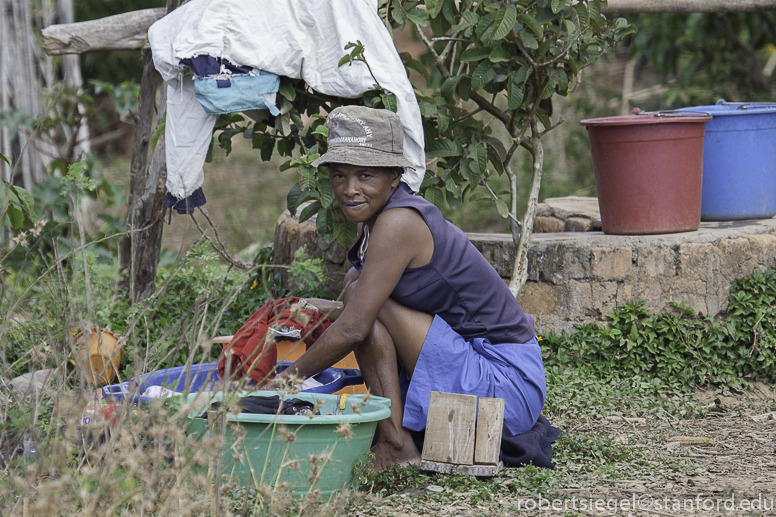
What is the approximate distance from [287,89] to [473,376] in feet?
5.13

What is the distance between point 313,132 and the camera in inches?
135

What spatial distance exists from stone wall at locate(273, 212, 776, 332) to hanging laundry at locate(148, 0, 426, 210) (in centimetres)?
101

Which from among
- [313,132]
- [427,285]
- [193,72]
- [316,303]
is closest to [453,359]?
[427,285]

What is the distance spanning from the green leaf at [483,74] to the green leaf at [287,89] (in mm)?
851

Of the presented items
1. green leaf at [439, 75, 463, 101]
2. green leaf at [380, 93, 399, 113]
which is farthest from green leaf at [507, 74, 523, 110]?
green leaf at [380, 93, 399, 113]

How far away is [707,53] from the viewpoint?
7980 mm

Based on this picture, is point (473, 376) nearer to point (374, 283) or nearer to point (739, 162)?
point (374, 283)

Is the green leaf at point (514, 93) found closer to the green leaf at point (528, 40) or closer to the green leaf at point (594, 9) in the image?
the green leaf at point (528, 40)

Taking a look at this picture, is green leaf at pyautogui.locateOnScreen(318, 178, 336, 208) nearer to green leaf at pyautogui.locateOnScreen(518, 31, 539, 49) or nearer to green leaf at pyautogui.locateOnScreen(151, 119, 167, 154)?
green leaf at pyautogui.locateOnScreen(151, 119, 167, 154)

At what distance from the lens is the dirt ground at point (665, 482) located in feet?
7.54

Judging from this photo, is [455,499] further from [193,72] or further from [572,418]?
[193,72]

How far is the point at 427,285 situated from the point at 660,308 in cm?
183

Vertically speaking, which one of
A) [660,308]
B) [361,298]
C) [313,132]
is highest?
[313,132]

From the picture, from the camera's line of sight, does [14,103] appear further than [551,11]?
Yes
